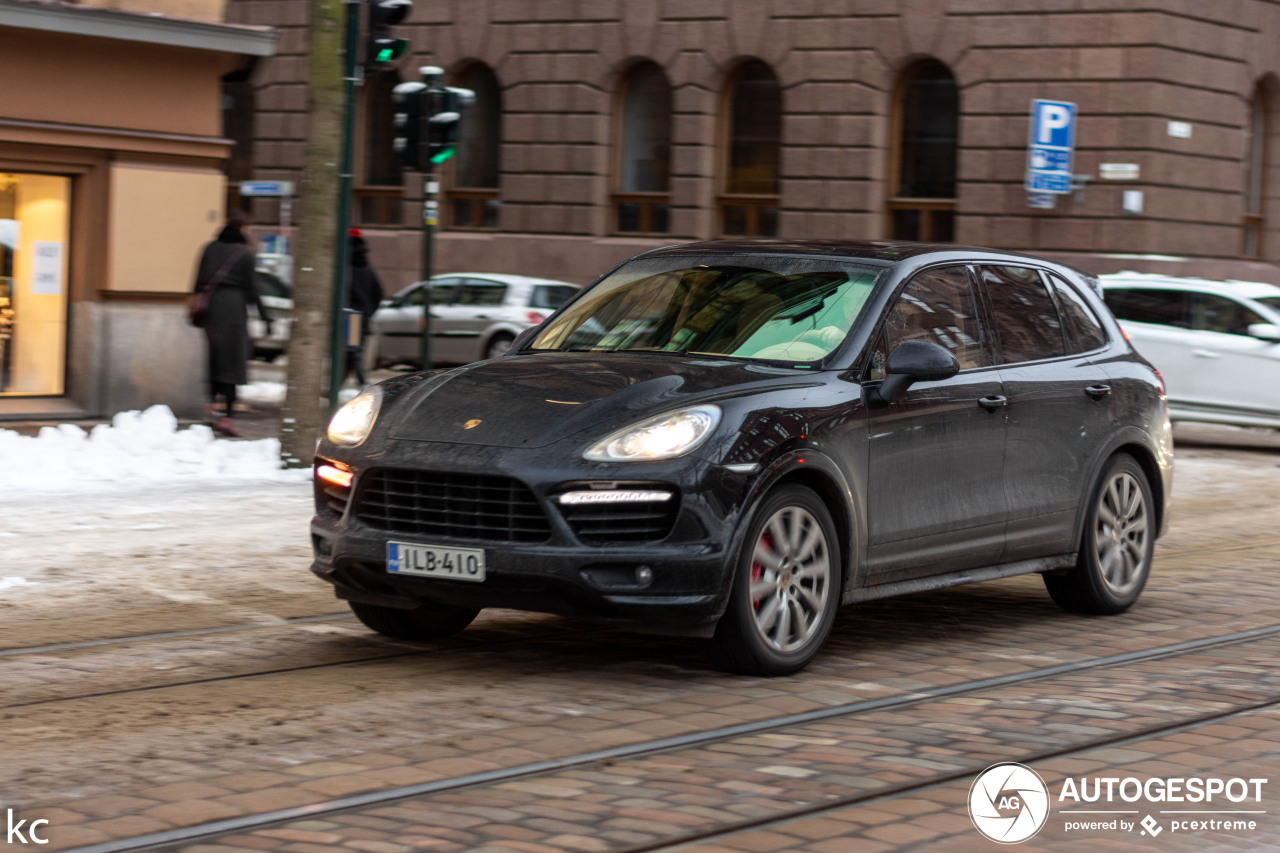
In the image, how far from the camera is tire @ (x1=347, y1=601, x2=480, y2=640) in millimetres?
7102

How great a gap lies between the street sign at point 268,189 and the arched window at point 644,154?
6.08 m

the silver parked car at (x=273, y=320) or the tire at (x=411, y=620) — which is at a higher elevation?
the silver parked car at (x=273, y=320)

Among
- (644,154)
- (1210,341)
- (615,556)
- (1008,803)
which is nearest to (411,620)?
(615,556)

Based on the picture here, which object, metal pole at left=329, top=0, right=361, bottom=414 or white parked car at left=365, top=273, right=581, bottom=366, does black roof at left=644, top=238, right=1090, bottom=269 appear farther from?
white parked car at left=365, top=273, right=581, bottom=366

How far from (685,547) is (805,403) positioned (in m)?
0.80

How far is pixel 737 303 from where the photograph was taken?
721 cm

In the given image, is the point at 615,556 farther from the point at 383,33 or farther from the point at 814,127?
the point at 814,127

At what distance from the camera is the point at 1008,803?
490 centimetres

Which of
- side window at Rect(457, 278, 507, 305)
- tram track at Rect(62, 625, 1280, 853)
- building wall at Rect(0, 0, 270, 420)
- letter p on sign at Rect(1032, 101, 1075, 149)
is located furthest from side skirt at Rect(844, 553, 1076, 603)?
letter p on sign at Rect(1032, 101, 1075, 149)

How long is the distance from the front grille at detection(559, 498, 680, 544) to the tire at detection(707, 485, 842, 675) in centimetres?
30

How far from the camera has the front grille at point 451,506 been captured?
6086 millimetres

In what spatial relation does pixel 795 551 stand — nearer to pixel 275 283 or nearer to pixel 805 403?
pixel 805 403

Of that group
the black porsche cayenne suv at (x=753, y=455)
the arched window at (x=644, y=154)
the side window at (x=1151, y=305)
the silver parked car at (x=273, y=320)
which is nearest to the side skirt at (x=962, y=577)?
the black porsche cayenne suv at (x=753, y=455)

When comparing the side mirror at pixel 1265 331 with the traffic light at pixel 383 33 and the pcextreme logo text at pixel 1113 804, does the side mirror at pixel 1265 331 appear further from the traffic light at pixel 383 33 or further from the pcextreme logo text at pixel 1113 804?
the pcextreme logo text at pixel 1113 804
